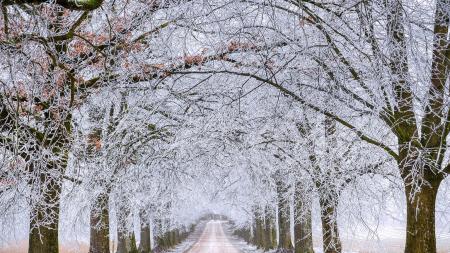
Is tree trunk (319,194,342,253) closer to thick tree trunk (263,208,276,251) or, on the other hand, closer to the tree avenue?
the tree avenue

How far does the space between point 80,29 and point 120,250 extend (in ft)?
46.7

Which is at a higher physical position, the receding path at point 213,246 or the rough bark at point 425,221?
the rough bark at point 425,221

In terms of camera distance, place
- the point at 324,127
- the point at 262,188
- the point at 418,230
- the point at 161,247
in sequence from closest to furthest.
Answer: the point at 418,230, the point at 324,127, the point at 262,188, the point at 161,247

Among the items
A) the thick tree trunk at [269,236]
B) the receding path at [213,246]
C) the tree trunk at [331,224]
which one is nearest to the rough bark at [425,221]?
the tree trunk at [331,224]

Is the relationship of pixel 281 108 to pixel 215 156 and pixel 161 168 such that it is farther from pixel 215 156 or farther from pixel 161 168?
pixel 161 168

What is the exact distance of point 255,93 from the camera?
10.7 meters

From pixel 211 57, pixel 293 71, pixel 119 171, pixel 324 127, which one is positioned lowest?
pixel 119 171

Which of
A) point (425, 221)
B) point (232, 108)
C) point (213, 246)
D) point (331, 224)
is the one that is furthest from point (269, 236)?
point (425, 221)

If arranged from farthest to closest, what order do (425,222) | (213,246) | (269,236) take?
(213,246) < (269,236) < (425,222)

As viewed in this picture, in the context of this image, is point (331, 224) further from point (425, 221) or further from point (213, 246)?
point (213, 246)

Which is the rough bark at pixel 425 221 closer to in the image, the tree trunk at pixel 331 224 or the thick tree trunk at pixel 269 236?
the tree trunk at pixel 331 224

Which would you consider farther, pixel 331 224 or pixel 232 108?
pixel 331 224

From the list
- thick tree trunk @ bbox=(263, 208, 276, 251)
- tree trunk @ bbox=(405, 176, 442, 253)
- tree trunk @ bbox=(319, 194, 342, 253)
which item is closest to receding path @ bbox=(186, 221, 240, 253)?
thick tree trunk @ bbox=(263, 208, 276, 251)

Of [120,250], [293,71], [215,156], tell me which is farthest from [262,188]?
[120,250]
